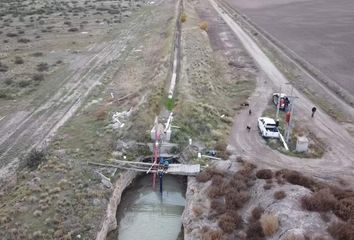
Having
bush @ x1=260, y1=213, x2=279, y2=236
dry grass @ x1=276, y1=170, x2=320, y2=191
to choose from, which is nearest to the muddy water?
bush @ x1=260, y1=213, x2=279, y2=236

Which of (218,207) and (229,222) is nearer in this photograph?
(229,222)

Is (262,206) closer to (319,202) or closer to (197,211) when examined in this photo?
(319,202)

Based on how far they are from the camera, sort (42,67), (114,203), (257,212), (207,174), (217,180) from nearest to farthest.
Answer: (257,212) → (217,180) → (114,203) → (207,174) → (42,67)

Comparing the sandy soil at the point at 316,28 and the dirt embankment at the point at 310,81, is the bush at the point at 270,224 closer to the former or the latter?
the dirt embankment at the point at 310,81

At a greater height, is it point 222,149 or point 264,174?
point 264,174

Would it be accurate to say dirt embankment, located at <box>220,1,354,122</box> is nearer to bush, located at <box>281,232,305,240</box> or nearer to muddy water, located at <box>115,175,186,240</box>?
muddy water, located at <box>115,175,186,240</box>

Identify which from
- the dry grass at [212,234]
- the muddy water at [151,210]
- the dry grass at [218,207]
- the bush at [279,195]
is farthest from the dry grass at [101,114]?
the bush at [279,195]

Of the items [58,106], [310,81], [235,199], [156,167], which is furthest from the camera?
[310,81]

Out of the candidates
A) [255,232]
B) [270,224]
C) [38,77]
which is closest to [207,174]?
[255,232]

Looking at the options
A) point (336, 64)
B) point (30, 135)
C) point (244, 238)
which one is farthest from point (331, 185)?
point (336, 64)
